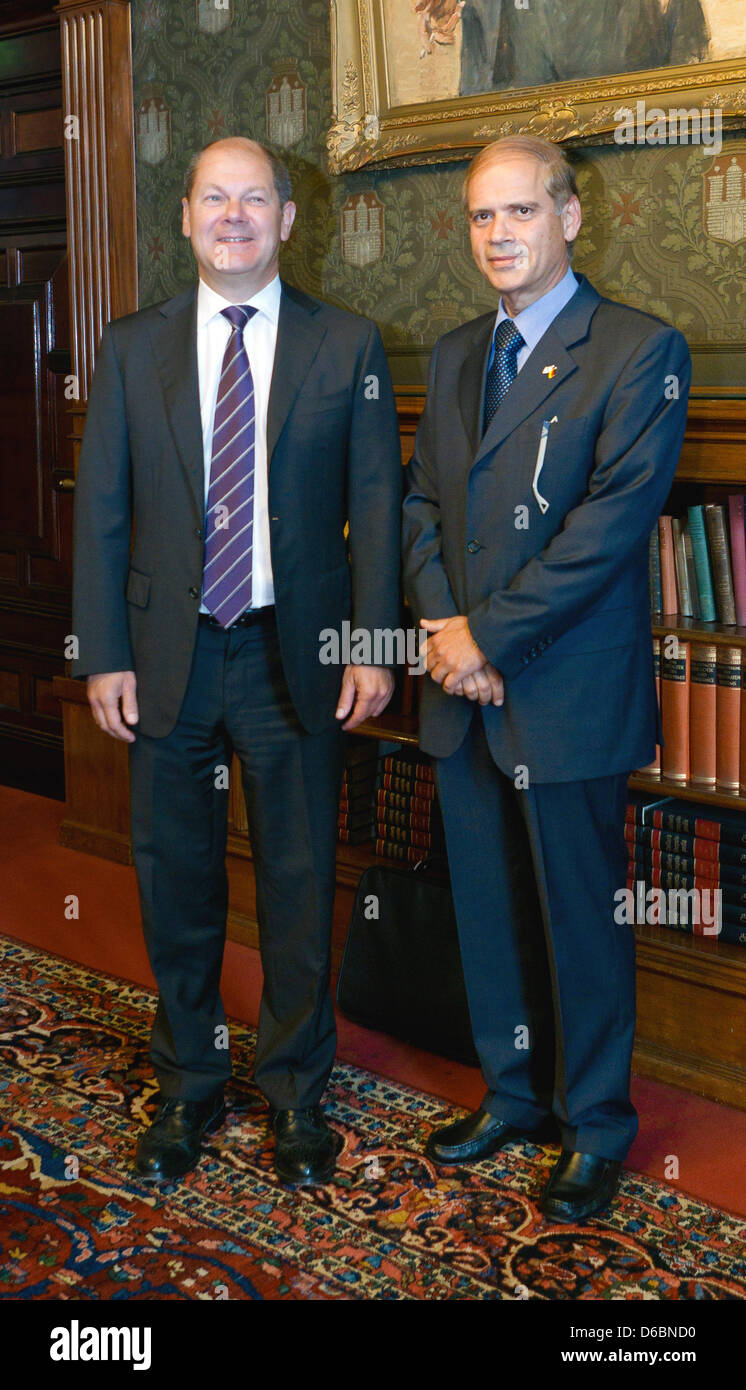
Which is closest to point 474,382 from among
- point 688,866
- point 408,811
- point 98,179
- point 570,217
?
point 570,217

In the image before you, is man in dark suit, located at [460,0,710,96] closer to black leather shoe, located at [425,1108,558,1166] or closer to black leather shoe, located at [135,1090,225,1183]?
black leather shoe, located at [425,1108,558,1166]

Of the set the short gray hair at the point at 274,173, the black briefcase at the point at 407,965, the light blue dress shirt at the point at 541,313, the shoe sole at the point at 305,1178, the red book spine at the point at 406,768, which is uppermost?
the short gray hair at the point at 274,173

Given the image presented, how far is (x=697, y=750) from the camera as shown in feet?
9.68

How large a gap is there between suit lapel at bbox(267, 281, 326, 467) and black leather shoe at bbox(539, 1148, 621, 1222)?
1377mm

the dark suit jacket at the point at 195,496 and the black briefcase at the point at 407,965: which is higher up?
the dark suit jacket at the point at 195,496

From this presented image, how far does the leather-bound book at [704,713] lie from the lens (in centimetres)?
292

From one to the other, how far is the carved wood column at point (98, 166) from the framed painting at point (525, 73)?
35.2 inches

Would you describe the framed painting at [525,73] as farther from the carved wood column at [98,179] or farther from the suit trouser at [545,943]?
the suit trouser at [545,943]

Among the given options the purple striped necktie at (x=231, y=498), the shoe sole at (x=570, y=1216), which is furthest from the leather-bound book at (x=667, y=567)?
the shoe sole at (x=570, y=1216)

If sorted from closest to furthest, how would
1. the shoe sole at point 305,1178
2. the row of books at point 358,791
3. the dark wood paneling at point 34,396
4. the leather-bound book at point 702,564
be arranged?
the shoe sole at point 305,1178 → the leather-bound book at point 702,564 → the row of books at point 358,791 → the dark wood paneling at point 34,396

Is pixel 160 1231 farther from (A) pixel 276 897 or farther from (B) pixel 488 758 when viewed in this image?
(B) pixel 488 758

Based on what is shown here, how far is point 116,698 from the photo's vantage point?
2557mm

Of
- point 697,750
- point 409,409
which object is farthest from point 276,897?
point 409,409

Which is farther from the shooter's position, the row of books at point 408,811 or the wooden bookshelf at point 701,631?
the row of books at point 408,811
